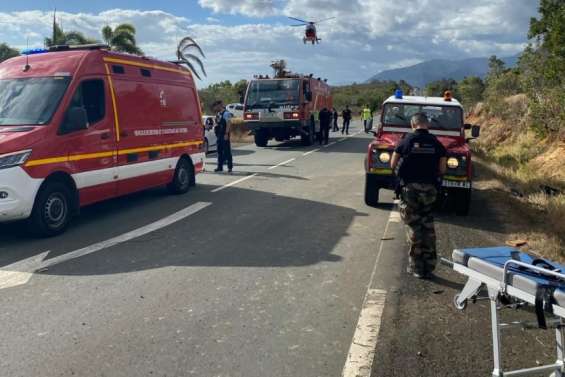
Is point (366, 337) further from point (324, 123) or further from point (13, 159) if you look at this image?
point (324, 123)

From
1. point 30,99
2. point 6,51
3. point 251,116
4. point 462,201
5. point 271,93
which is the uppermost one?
point 6,51

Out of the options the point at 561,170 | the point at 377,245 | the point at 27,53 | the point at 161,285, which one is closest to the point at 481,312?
the point at 377,245

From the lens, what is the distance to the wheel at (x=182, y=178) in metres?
9.98

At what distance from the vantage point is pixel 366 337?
390 cm

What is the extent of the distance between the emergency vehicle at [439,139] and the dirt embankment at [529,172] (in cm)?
123

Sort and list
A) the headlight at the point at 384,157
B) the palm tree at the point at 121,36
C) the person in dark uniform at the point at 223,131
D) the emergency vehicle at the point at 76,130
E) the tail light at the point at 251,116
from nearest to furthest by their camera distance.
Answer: the emergency vehicle at the point at 76,130, the headlight at the point at 384,157, the person in dark uniform at the point at 223,131, the tail light at the point at 251,116, the palm tree at the point at 121,36

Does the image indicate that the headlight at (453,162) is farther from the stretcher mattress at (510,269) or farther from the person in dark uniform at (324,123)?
the person in dark uniform at (324,123)

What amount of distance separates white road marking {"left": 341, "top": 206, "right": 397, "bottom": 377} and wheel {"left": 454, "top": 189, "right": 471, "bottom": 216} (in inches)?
146

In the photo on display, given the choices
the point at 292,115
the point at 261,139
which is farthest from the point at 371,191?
the point at 261,139

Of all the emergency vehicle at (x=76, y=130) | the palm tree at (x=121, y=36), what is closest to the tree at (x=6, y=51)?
the palm tree at (x=121, y=36)

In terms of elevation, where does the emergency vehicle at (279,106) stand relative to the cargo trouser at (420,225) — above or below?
above

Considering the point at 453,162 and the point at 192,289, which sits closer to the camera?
the point at 192,289

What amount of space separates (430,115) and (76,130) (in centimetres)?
616

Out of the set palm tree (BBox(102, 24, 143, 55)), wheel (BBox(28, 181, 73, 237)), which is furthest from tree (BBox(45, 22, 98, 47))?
wheel (BBox(28, 181, 73, 237))
